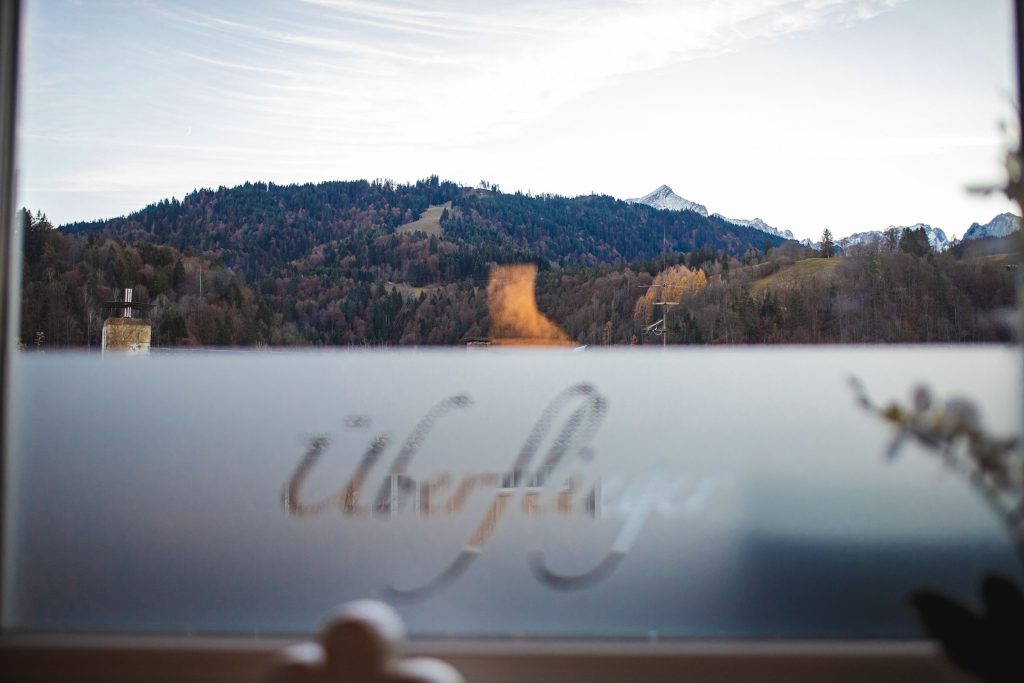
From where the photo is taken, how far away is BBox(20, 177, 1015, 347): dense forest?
6.95ft

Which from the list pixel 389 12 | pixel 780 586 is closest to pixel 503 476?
pixel 780 586

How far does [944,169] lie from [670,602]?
1.28 m

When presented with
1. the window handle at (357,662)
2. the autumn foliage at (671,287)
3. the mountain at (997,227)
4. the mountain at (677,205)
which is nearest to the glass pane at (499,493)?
the autumn foliage at (671,287)

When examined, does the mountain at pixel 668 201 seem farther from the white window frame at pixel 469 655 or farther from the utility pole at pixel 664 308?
the white window frame at pixel 469 655

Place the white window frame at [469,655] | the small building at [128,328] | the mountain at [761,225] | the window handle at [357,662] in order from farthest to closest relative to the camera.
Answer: the mountain at [761,225]
the small building at [128,328]
the white window frame at [469,655]
the window handle at [357,662]

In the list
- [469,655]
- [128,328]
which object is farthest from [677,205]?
[128,328]

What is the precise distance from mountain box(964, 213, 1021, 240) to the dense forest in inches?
Result: 1.3

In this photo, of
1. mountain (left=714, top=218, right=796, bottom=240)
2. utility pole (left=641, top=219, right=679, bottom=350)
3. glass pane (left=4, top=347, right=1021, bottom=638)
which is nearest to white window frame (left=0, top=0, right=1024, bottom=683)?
glass pane (left=4, top=347, right=1021, bottom=638)

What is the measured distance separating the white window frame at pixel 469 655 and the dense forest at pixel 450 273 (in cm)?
35

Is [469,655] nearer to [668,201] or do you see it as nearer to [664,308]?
[664,308]

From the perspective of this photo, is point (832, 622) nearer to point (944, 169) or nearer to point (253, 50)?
point (944, 169)

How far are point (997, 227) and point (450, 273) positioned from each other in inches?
52.6

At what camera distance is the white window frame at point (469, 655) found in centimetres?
170

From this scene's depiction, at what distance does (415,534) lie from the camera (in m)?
1.96
